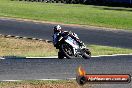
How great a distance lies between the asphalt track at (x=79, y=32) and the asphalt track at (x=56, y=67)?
8.60 metres

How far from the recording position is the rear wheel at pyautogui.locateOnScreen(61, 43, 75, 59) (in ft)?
62.6

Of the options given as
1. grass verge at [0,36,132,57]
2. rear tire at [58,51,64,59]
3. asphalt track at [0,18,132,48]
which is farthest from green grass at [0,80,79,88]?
asphalt track at [0,18,132,48]

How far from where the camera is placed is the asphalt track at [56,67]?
52.4ft

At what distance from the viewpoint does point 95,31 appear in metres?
33.3

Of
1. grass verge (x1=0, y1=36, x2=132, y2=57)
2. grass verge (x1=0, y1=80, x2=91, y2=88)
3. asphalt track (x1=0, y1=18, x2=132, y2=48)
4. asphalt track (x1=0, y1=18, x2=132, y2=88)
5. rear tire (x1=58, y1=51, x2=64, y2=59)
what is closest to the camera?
grass verge (x1=0, y1=80, x2=91, y2=88)

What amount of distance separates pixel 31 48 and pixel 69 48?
18.4 ft

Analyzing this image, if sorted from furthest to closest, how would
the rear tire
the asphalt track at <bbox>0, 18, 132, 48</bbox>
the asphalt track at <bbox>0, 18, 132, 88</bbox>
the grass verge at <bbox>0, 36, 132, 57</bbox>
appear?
the asphalt track at <bbox>0, 18, 132, 48</bbox> < the grass verge at <bbox>0, 36, 132, 57</bbox> < the rear tire < the asphalt track at <bbox>0, 18, 132, 88</bbox>

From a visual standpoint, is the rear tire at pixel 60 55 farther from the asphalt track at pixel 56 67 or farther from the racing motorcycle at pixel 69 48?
the asphalt track at pixel 56 67

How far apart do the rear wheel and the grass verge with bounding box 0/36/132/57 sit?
319 centimetres

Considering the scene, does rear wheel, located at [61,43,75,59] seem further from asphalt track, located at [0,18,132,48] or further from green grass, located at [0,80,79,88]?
asphalt track, located at [0,18,132,48]

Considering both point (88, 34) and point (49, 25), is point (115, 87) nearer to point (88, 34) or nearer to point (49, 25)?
A: point (88, 34)

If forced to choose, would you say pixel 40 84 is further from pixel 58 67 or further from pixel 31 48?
pixel 31 48

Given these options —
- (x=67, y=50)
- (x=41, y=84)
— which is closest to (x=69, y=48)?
(x=67, y=50)

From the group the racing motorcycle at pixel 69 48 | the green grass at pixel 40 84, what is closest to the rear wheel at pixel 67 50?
the racing motorcycle at pixel 69 48
